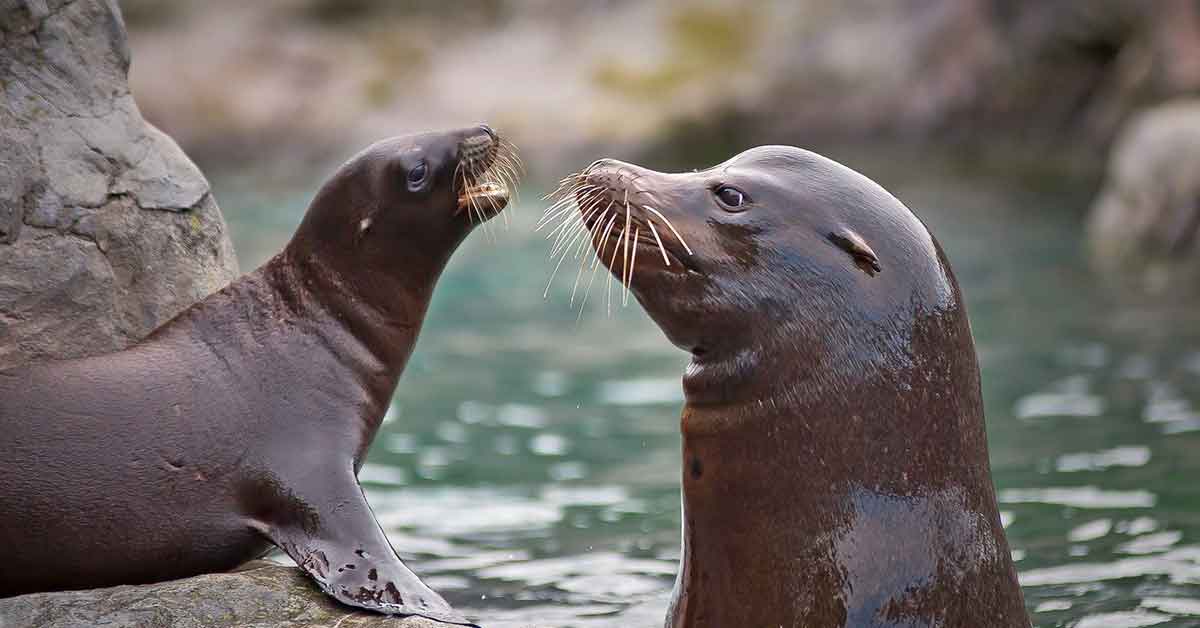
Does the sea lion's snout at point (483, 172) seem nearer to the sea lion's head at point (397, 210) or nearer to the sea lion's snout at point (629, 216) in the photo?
the sea lion's head at point (397, 210)

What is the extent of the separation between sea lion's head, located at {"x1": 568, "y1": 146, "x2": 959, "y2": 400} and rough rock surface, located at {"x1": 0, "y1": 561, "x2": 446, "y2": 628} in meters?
0.99

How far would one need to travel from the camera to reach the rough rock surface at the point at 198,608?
382cm

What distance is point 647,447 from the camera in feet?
27.0

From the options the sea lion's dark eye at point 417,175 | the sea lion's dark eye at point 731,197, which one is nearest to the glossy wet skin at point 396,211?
the sea lion's dark eye at point 417,175

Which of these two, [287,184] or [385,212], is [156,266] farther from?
[287,184]

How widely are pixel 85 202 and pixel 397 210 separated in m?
0.91

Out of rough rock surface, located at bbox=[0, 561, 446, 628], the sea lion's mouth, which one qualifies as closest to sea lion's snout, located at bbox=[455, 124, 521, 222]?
the sea lion's mouth

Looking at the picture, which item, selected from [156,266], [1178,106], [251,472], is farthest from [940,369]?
[1178,106]

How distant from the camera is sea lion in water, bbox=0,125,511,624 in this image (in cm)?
406

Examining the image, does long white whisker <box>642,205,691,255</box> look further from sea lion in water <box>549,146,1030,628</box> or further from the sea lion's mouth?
the sea lion's mouth

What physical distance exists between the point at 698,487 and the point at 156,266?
1978 mm

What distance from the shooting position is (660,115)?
20.6m

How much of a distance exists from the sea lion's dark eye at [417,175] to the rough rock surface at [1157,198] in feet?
29.3

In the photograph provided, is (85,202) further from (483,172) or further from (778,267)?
(778,267)
